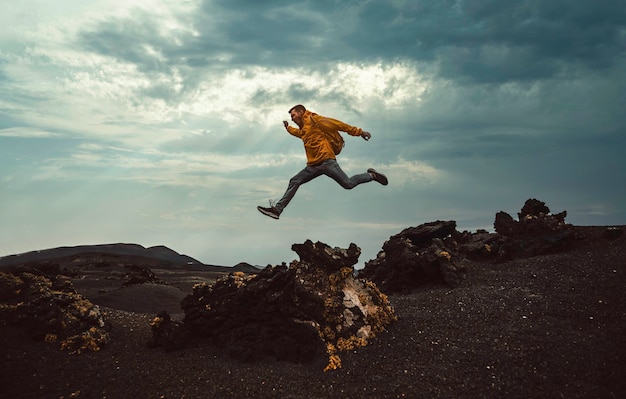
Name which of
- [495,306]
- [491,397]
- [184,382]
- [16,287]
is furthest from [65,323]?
[495,306]

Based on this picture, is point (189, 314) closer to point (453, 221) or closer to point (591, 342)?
point (591, 342)

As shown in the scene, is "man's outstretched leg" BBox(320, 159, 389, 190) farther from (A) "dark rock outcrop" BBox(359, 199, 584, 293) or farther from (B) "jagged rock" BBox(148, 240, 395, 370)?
(A) "dark rock outcrop" BBox(359, 199, 584, 293)

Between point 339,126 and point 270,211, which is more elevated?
point 339,126

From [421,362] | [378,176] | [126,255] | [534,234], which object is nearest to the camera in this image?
[421,362]

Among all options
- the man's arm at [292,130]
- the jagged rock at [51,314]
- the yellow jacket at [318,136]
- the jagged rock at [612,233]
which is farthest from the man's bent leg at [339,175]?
the jagged rock at [612,233]

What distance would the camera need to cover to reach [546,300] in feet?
51.4

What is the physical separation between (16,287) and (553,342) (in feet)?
57.8

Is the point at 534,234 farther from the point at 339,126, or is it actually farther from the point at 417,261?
the point at 339,126

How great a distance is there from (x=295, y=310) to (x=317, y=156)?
184 inches

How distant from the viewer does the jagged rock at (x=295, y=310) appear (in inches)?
510

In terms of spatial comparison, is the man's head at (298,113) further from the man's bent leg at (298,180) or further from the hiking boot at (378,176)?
the hiking boot at (378,176)

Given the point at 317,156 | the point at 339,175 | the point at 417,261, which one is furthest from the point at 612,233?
the point at 317,156

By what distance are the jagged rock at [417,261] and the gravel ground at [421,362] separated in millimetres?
3710

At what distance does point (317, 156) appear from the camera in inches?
513
